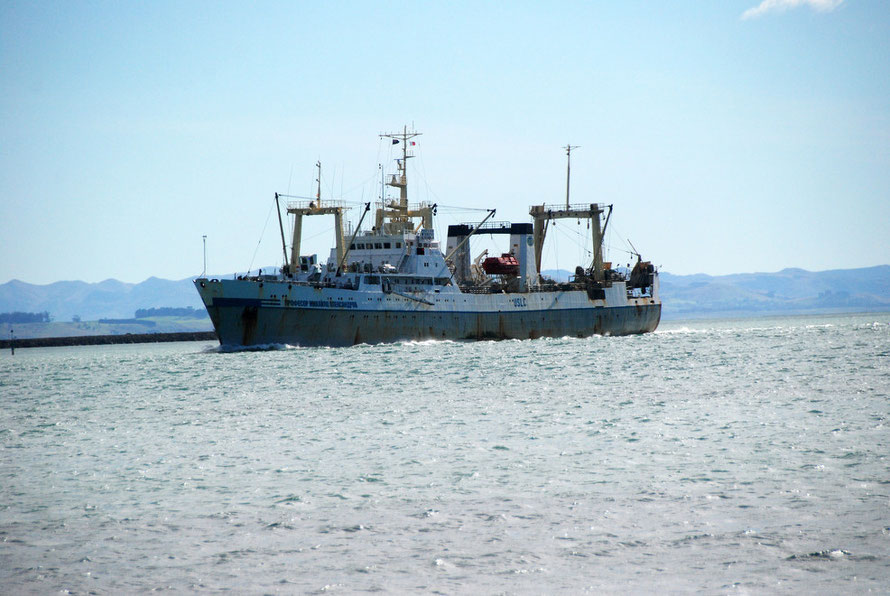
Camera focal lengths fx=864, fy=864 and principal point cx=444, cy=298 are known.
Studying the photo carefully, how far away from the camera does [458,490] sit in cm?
1658

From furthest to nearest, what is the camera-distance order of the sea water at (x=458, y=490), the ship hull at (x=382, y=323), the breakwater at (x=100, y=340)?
the breakwater at (x=100, y=340), the ship hull at (x=382, y=323), the sea water at (x=458, y=490)

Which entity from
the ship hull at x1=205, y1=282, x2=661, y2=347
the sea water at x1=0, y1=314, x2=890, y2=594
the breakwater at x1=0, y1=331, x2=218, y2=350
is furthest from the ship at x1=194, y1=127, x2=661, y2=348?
the breakwater at x1=0, y1=331, x2=218, y2=350

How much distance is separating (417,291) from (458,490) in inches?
1921

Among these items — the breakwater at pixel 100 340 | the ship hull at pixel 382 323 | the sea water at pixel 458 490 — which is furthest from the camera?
the breakwater at pixel 100 340

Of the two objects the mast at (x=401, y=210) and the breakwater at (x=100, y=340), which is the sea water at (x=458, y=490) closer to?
the mast at (x=401, y=210)

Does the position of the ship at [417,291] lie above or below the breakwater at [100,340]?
above

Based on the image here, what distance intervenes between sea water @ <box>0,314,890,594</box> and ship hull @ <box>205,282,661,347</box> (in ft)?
66.6

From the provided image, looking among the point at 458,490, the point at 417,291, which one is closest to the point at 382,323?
the point at 417,291

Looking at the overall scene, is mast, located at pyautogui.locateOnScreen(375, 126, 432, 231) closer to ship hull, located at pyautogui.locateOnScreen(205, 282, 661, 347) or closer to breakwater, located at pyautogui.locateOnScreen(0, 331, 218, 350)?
ship hull, located at pyautogui.locateOnScreen(205, 282, 661, 347)

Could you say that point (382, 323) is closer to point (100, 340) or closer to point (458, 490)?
point (458, 490)

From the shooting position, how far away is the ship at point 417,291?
A: 188 ft

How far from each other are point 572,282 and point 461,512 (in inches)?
2820

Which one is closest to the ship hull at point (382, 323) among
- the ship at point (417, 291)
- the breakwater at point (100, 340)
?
the ship at point (417, 291)

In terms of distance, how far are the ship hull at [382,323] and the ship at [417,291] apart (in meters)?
0.08
